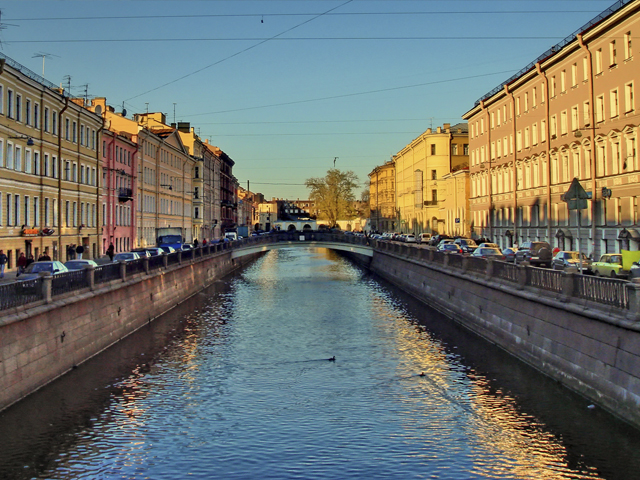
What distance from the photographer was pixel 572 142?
50.2 m

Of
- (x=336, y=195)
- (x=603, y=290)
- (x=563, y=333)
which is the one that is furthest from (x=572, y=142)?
(x=336, y=195)

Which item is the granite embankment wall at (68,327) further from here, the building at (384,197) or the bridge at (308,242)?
the building at (384,197)

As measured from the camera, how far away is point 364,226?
624 feet

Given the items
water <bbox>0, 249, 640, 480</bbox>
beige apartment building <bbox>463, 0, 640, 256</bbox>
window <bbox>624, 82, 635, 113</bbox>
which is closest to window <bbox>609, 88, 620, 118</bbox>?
beige apartment building <bbox>463, 0, 640, 256</bbox>

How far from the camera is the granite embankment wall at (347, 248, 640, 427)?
16438mm

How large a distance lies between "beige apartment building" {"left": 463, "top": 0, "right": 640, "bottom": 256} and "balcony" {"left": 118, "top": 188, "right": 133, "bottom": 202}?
33928mm

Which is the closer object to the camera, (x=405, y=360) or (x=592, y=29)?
(x=405, y=360)

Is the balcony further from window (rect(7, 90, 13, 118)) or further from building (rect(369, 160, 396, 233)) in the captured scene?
building (rect(369, 160, 396, 233))

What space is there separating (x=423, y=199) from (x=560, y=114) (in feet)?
198

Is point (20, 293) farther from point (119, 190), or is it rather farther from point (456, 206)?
point (456, 206)

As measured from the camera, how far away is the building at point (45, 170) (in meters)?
41.0

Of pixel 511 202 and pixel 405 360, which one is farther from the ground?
pixel 511 202

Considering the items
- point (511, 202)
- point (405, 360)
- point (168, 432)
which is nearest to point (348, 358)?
point (405, 360)

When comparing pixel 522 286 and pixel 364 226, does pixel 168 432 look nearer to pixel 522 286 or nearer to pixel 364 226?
pixel 522 286
